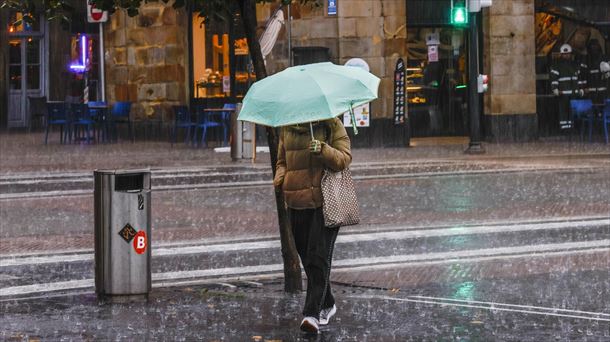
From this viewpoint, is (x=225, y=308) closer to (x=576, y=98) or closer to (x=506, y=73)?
(x=506, y=73)

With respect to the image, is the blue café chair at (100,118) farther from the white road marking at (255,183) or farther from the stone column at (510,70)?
the white road marking at (255,183)

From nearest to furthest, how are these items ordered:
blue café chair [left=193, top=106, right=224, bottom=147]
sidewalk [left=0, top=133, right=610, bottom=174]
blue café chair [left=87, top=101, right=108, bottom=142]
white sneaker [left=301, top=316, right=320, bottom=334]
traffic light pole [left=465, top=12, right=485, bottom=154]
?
white sneaker [left=301, top=316, right=320, bottom=334], sidewalk [left=0, top=133, right=610, bottom=174], traffic light pole [left=465, top=12, right=485, bottom=154], blue café chair [left=193, top=106, right=224, bottom=147], blue café chair [left=87, top=101, right=108, bottom=142]

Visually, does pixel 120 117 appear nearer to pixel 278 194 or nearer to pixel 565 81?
pixel 565 81

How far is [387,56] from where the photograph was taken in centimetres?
2733

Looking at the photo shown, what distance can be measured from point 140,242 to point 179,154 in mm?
16523

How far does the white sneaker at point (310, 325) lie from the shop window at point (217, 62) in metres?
21.3

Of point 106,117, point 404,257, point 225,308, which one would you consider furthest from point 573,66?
point 225,308

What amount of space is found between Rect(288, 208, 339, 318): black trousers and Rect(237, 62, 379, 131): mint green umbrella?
65cm

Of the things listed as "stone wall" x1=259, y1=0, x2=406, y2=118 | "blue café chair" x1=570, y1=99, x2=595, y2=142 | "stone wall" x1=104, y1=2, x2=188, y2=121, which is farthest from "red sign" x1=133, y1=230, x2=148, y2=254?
"stone wall" x1=104, y1=2, x2=188, y2=121

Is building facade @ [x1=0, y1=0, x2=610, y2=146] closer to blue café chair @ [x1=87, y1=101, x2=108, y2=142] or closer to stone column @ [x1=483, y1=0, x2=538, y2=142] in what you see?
stone column @ [x1=483, y1=0, x2=538, y2=142]

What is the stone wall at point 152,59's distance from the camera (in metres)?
29.9

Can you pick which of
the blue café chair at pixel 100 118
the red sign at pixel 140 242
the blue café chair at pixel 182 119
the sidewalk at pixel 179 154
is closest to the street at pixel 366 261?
the red sign at pixel 140 242

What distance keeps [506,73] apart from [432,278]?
1883 cm

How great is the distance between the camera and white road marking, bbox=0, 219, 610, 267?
11.8 metres
